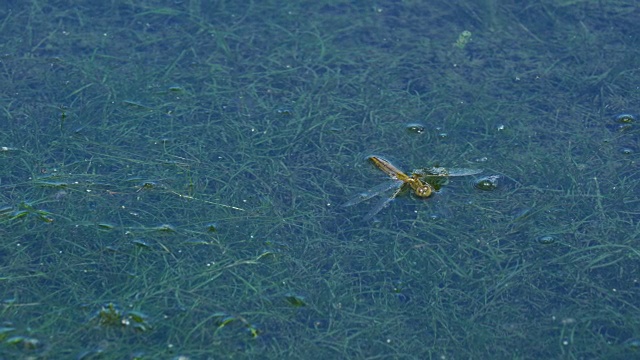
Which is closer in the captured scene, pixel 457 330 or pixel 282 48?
pixel 457 330

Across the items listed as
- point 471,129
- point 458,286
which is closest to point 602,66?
point 471,129

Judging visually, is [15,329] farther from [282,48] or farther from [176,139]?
[282,48]

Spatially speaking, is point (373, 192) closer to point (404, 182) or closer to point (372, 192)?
point (372, 192)

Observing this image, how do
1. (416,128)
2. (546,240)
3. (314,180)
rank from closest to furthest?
1. (546,240)
2. (314,180)
3. (416,128)

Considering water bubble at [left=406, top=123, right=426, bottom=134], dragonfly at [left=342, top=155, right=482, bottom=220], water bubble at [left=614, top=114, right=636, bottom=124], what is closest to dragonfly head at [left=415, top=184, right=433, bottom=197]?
dragonfly at [left=342, top=155, right=482, bottom=220]

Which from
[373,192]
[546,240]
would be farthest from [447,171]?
[546,240]

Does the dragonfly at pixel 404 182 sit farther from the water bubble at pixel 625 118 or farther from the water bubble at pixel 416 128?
the water bubble at pixel 625 118

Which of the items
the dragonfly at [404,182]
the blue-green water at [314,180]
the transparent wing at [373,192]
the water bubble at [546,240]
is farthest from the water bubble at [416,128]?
the water bubble at [546,240]

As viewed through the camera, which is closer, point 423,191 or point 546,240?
point 546,240
